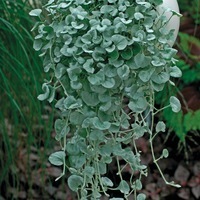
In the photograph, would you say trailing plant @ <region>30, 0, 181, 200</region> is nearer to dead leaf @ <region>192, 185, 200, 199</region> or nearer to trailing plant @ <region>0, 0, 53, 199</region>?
trailing plant @ <region>0, 0, 53, 199</region>

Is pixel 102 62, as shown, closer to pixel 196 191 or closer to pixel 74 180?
pixel 74 180

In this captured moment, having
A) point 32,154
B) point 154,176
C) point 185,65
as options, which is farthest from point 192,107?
point 32,154

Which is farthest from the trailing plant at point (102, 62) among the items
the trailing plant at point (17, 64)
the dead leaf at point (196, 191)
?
the dead leaf at point (196, 191)

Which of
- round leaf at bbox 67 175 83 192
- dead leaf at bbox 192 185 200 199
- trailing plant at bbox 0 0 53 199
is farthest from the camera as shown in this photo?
dead leaf at bbox 192 185 200 199

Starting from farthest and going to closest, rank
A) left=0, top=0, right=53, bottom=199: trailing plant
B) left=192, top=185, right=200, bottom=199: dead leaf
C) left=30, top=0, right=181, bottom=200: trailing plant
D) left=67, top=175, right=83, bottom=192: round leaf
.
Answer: left=192, top=185, right=200, bottom=199: dead leaf < left=0, top=0, right=53, bottom=199: trailing plant < left=67, top=175, right=83, bottom=192: round leaf < left=30, top=0, right=181, bottom=200: trailing plant

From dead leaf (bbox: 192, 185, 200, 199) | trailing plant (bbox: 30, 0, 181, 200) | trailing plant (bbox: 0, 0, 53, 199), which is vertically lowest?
dead leaf (bbox: 192, 185, 200, 199)

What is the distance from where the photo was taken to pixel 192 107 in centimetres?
292

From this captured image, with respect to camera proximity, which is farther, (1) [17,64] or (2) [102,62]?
(1) [17,64]

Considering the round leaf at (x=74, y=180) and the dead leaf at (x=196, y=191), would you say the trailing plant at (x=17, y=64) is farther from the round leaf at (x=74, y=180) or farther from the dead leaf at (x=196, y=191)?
the dead leaf at (x=196, y=191)

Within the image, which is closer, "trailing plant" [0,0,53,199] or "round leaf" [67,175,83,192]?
"round leaf" [67,175,83,192]

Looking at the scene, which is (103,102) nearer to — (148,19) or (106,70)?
(106,70)

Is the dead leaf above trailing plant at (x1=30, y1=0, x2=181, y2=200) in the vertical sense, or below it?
below

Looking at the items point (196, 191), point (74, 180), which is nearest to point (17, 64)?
point (74, 180)

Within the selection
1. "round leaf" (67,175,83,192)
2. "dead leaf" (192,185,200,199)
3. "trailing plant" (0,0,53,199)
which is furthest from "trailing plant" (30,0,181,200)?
"dead leaf" (192,185,200,199)
